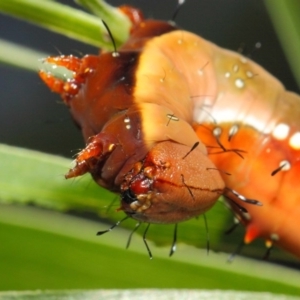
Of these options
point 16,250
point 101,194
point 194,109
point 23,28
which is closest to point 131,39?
point 194,109

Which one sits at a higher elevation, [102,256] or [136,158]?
[136,158]

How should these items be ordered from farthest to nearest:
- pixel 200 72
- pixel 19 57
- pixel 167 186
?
pixel 19 57, pixel 200 72, pixel 167 186

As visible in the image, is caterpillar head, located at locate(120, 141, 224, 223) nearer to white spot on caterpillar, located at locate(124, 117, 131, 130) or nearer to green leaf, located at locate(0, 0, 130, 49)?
white spot on caterpillar, located at locate(124, 117, 131, 130)

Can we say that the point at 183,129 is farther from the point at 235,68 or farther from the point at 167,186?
the point at 235,68

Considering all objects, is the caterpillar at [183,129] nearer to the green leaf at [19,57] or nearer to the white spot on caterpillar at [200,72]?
the white spot on caterpillar at [200,72]

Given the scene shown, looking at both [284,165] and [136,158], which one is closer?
[136,158]

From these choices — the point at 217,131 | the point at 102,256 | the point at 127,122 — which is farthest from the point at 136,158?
the point at 102,256

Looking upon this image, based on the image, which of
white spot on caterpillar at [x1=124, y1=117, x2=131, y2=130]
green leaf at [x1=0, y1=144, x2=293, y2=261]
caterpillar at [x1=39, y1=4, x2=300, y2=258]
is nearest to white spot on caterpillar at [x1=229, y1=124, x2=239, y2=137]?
caterpillar at [x1=39, y1=4, x2=300, y2=258]
